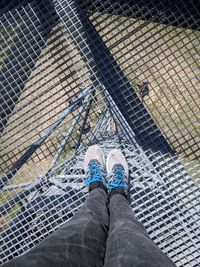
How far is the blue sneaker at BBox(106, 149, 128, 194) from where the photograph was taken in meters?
2.34

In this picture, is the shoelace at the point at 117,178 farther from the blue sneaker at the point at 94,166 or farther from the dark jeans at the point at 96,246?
the dark jeans at the point at 96,246

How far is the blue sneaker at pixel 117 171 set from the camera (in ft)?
7.68

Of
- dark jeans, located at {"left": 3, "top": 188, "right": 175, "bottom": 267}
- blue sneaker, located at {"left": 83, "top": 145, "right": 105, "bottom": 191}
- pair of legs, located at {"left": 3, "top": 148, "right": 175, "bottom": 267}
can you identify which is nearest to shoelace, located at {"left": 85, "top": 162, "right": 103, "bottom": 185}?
blue sneaker, located at {"left": 83, "top": 145, "right": 105, "bottom": 191}

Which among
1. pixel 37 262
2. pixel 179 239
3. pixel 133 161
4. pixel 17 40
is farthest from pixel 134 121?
pixel 37 262

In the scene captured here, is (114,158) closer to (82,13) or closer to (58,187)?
(58,187)

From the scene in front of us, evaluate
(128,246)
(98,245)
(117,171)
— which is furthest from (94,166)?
(128,246)

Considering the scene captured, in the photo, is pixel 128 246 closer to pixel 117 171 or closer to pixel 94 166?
pixel 117 171

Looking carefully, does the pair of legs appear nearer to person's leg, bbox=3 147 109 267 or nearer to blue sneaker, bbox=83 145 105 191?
person's leg, bbox=3 147 109 267

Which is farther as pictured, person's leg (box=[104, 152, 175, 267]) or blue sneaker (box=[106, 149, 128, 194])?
blue sneaker (box=[106, 149, 128, 194])

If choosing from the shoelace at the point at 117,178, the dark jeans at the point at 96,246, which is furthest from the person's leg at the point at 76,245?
the shoelace at the point at 117,178

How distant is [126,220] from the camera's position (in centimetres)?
174

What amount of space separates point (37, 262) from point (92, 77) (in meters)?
1.36

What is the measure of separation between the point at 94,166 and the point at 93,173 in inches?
2.6

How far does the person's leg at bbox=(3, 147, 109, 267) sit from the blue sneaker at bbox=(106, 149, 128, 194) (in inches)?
17.4
